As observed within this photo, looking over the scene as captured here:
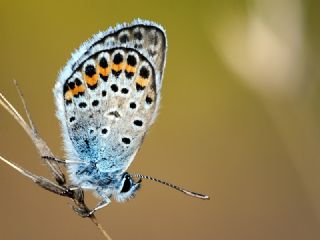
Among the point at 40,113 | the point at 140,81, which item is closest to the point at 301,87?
the point at 140,81

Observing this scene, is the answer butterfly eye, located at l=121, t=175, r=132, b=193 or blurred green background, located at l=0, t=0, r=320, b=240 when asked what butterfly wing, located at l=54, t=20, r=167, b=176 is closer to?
butterfly eye, located at l=121, t=175, r=132, b=193

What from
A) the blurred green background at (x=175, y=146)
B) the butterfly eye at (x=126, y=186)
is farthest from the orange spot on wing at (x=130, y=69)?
the blurred green background at (x=175, y=146)

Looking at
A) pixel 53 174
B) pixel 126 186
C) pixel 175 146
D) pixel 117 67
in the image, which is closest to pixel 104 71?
pixel 117 67

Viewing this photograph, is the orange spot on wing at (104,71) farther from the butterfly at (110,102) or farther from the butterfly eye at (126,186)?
the butterfly eye at (126,186)

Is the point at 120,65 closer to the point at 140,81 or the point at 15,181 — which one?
the point at 140,81

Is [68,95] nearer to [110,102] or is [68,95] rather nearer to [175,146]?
[110,102]

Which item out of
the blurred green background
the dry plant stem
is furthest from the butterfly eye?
the blurred green background
